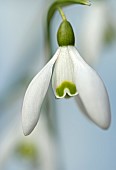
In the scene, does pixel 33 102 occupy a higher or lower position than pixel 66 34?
lower

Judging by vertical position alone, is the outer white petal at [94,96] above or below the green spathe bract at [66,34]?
below

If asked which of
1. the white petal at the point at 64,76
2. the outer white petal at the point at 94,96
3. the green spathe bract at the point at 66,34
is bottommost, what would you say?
the outer white petal at the point at 94,96

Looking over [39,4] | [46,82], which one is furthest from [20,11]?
[46,82]

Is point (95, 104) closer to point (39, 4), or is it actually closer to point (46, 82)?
point (46, 82)

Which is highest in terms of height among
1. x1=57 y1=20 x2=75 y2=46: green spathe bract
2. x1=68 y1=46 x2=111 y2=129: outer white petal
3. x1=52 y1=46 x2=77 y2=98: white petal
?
x1=57 y1=20 x2=75 y2=46: green spathe bract

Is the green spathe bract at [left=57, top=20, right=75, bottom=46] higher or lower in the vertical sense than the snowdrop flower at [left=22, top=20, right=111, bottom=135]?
higher
